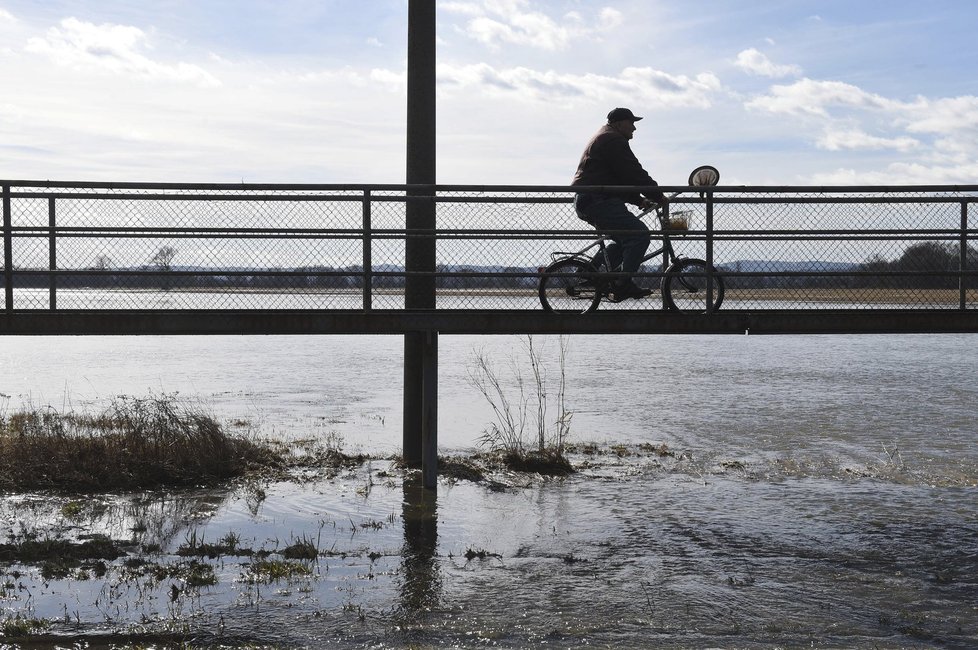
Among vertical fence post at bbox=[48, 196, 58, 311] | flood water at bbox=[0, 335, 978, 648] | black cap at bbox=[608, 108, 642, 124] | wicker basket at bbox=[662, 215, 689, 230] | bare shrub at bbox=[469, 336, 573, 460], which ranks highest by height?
black cap at bbox=[608, 108, 642, 124]

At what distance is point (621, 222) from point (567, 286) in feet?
2.97

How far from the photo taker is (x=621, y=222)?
33.3 ft

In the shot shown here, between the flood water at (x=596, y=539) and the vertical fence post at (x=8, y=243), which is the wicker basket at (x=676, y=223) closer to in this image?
the flood water at (x=596, y=539)

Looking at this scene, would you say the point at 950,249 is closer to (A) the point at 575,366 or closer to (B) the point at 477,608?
(B) the point at 477,608

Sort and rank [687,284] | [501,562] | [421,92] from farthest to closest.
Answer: [421,92] → [687,284] → [501,562]

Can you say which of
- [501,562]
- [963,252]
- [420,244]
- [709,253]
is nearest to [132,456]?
[420,244]

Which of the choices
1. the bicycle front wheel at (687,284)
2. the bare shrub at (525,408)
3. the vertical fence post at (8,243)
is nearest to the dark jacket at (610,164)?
the bicycle front wheel at (687,284)

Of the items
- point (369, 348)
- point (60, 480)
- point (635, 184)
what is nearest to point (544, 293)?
point (635, 184)

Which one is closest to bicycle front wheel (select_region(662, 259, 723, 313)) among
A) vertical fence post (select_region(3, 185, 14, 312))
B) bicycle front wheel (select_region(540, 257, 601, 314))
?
bicycle front wheel (select_region(540, 257, 601, 314))

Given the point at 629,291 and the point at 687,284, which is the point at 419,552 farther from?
the point at 687,284

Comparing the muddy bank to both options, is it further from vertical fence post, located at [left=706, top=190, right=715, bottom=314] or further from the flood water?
vertical fence post, located at [left=706, top=190, right=715, bottom=314]

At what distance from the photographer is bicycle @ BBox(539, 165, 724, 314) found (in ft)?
33.7

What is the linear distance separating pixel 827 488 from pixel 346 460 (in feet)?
18.3

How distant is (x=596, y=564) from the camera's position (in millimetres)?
8266
